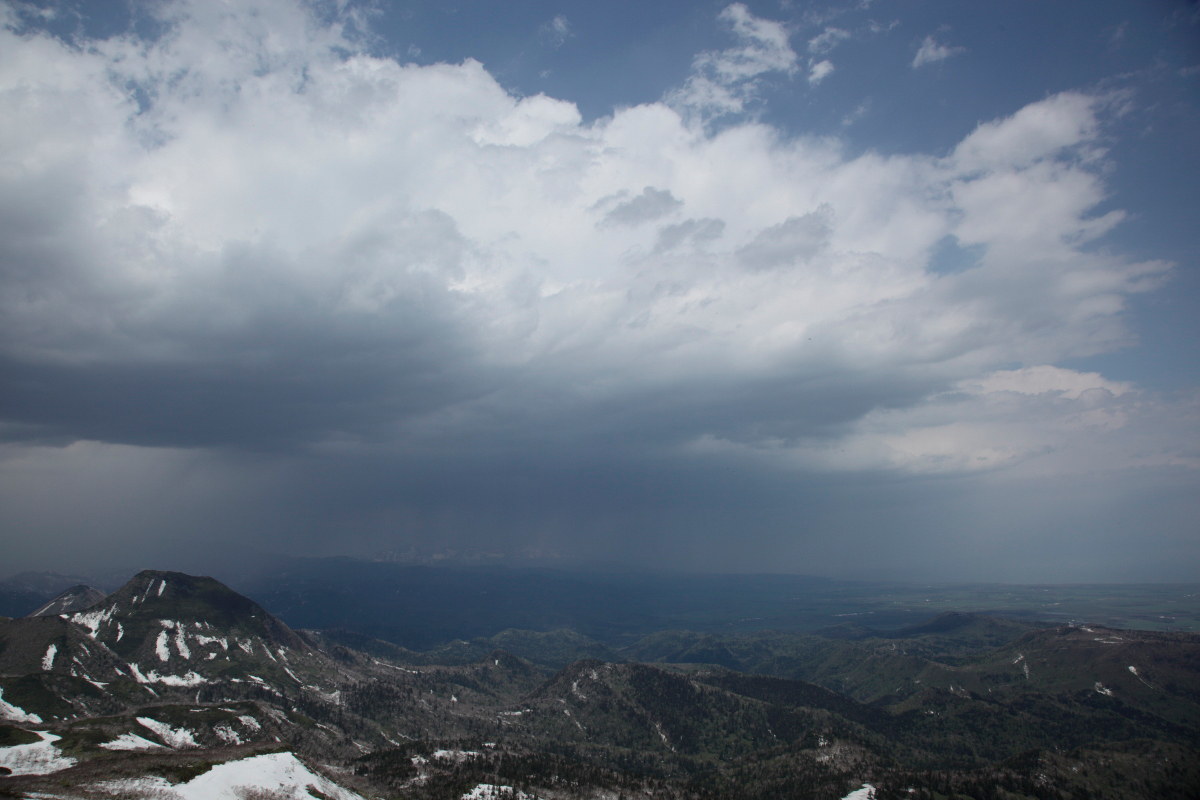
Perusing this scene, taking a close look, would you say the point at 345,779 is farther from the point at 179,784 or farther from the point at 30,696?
the point at 30,696

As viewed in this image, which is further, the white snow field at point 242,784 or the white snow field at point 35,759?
the white snow field at point 35,759

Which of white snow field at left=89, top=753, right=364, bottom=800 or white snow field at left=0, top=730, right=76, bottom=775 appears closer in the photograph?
white snow field at left=89, top=753, right=364, bottom=800

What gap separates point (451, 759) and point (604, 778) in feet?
175

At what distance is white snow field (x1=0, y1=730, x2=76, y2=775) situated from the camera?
12069 cm

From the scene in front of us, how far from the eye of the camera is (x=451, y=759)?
611ft

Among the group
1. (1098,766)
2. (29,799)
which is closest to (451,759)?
(29,799)

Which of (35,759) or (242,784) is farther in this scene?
(35,759)

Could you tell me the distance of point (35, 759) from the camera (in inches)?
4936

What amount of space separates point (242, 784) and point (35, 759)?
55.9m

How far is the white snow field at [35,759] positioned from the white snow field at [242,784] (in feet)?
112

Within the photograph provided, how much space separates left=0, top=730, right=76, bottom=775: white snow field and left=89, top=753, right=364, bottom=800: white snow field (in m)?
34.1

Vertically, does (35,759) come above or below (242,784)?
below

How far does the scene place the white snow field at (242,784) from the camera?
102 metres

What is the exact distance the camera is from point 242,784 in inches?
4542
